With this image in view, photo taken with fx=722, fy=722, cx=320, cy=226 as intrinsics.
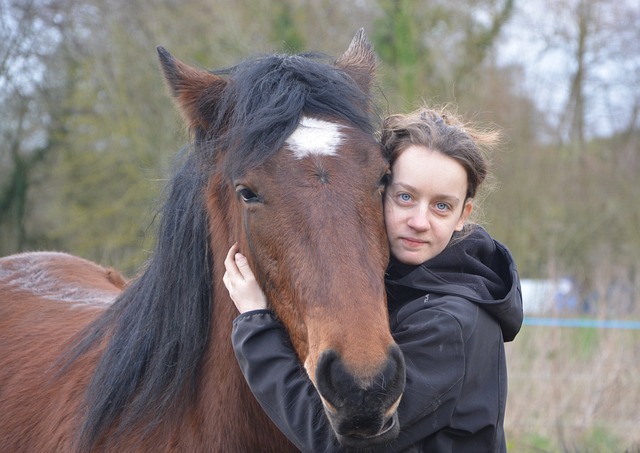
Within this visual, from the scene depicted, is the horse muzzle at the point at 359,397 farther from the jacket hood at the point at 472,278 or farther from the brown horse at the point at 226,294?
the jacket hood at the point at 472,278

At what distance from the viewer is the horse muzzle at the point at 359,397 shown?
6.07ft

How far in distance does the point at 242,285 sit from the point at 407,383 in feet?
2.14

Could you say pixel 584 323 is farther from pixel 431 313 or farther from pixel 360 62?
pixel 431 313

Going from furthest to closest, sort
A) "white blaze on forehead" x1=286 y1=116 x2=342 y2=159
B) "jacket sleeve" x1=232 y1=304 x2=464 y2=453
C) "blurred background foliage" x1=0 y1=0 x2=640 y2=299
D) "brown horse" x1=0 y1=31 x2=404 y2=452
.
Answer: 1. "blurred background foliage" x1=0 y1=0 x2=640 y2=299
2. "white blaze on forehead" x1=286 y1=116 x2=342 y2=159
3. "jacket sleeve" x1=232 y1=304 x2=464 y2=453
4. "brown horse" x1=0 y1=31 x2=404 y2=452

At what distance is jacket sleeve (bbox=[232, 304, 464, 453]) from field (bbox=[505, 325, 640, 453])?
5.28 m

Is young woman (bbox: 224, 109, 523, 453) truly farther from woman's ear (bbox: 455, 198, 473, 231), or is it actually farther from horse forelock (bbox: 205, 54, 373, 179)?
horse forelock (bbox: 205, 54, 373, 179)

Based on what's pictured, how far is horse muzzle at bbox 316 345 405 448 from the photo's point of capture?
1.85 m

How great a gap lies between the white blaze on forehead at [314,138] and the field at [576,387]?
18.1 feet

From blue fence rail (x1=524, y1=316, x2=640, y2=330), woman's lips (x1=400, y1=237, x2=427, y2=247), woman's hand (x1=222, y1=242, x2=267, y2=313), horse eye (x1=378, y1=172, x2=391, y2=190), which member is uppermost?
horse eye (x1=378, y1=172, x2=391, y2=190)

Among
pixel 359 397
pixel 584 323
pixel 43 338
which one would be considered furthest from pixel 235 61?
pixel 359 397

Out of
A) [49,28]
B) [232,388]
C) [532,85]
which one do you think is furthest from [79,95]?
[232,388]

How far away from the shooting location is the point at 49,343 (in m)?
3.49

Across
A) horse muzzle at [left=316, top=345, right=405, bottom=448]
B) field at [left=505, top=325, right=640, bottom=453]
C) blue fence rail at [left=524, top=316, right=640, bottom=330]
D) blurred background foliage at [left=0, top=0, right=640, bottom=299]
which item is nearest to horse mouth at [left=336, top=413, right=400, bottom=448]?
horse muzzle at [left=316, top=345, right=405, bottom=448]

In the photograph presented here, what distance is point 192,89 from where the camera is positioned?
2.74 m
